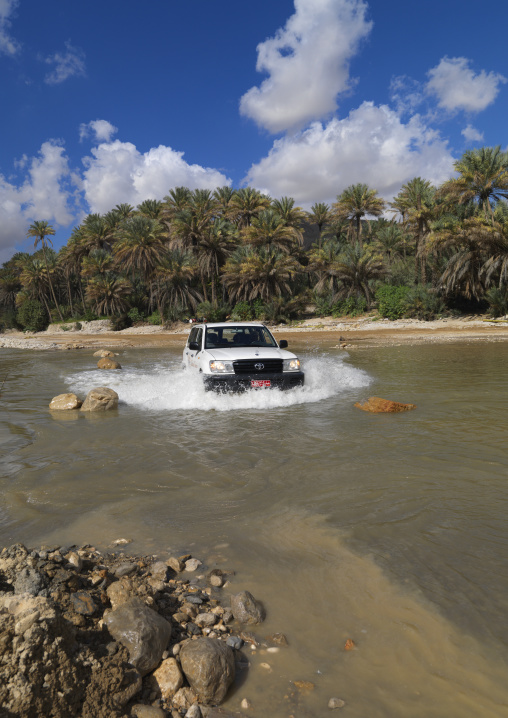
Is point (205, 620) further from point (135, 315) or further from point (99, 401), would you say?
point (135, 315)

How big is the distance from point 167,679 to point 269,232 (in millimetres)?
41979

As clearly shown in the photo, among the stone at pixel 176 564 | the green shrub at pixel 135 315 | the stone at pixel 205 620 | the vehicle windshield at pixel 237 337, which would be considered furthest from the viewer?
the green shrub at pixel 135 315

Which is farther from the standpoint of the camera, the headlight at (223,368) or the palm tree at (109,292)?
the palm tree at (109,292)

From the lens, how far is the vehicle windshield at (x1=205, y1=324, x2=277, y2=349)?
980 cm

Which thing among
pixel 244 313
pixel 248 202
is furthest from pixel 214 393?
pixel 248 202

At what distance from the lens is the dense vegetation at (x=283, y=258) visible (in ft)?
99.0

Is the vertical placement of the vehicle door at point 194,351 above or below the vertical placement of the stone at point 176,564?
above

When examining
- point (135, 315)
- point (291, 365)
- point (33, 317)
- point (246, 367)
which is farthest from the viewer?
point (33, 317)

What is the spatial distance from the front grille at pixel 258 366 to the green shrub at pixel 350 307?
99.3 feet

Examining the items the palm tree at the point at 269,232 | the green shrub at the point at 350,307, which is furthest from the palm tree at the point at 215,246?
the green shrub at the point at 350,307

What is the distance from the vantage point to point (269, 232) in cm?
4197

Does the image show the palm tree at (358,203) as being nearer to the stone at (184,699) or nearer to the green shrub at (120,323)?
the green shrub at (120,323)

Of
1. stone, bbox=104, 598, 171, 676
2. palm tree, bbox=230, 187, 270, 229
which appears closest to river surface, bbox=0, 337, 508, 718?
stone, bbox=104, 598, 171, 676

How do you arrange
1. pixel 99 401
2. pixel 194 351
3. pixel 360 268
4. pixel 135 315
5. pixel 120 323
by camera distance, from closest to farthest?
pixel 99 401 → pixel 194 351 → pixel 360 268 → pixel 120 323 → pixel 135 315
